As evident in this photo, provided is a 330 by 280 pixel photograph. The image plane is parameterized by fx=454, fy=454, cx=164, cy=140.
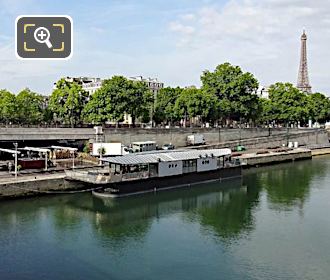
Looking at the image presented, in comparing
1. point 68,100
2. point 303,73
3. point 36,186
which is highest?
point 303,73

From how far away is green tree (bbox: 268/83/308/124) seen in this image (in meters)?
93.1

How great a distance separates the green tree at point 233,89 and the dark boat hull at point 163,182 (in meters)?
33.9

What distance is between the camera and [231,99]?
8350cm

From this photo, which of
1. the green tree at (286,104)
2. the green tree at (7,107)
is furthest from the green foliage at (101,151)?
the green tree at (286,104)

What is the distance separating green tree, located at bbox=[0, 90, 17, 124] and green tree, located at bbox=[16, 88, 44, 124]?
1.01 m

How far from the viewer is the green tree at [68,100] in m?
67.2

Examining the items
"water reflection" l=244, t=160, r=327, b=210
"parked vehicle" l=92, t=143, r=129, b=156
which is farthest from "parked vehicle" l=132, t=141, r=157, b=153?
"water reflection" l=244, t=160, r=327, b=210

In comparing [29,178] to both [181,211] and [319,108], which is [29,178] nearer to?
[181,211]

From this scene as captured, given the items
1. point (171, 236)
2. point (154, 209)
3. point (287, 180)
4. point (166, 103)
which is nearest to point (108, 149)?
point (154, 209)

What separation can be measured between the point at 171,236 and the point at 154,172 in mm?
12369

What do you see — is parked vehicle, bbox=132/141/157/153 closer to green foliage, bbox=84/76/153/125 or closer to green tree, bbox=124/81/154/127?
green foliage, bbox=84/76/153/125

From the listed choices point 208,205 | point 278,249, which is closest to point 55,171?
point 208,205

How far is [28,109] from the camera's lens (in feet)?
244

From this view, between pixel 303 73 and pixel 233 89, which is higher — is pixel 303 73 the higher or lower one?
the higher one
